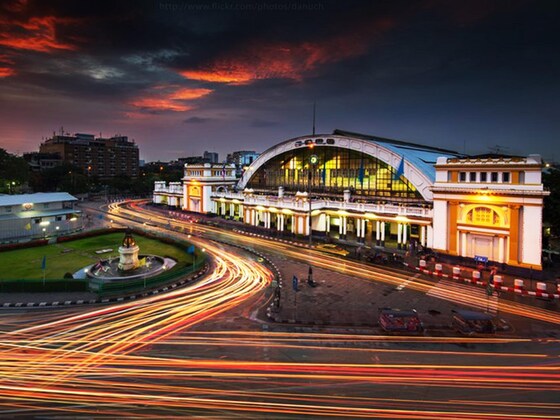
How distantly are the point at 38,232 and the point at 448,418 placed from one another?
214ft

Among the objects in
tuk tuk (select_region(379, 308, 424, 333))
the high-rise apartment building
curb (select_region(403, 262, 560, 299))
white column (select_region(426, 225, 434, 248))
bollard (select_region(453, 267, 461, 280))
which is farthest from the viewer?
the high-rise apartment building

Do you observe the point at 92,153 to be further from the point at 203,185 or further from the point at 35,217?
the point at 35,217

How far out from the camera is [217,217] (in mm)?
80250

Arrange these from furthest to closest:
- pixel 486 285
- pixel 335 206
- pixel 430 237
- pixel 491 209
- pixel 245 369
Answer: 1. pixel 335 206
2. pixel 430 237
3. pixel 491 209
4. pixel 486 285
5. pixel 245 369

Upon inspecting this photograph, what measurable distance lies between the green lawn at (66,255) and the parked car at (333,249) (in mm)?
18395

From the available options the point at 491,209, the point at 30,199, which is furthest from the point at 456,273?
the point at 30,199

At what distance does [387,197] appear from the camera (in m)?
60.8

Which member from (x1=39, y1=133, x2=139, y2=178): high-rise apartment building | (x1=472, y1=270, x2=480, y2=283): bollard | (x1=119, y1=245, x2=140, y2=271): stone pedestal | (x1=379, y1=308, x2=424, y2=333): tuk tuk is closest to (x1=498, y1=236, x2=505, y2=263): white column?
(x1=472, y1=270, x2=480, y2=283): bollard

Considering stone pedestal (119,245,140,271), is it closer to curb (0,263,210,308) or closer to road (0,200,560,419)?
curb (0,263,210,308)

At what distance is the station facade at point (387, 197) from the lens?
38031 mm

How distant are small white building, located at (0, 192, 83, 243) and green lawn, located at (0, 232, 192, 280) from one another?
9809 millimetres

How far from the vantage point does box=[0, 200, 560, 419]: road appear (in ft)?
45.6

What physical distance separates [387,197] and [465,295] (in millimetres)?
32407

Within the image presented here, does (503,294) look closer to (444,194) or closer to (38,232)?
(444,194)
